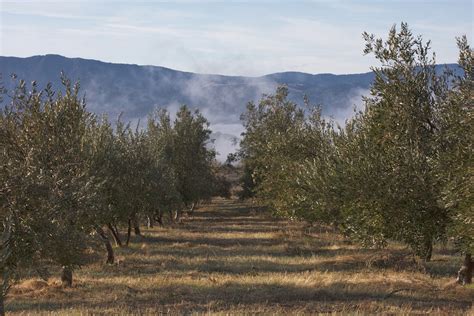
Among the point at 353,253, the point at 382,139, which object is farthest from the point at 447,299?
the point at 353,253

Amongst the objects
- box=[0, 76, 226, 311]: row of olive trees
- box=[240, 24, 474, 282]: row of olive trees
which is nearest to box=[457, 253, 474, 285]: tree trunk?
box=[240, 24, 474, 282]: row of olive trees

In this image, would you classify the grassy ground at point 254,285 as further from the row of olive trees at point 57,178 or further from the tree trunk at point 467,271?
the row of olive trees at point 57,178

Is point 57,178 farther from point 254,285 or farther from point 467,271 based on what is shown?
point 467,271

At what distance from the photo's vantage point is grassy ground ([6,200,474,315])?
2061 centimetres

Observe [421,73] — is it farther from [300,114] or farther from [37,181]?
[300,114]

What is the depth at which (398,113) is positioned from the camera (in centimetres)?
2342

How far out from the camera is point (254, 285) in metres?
25.8

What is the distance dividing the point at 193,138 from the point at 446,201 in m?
56.6

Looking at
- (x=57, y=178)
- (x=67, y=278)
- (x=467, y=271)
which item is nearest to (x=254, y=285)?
(x=67, y=278)

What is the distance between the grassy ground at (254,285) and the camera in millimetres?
20609

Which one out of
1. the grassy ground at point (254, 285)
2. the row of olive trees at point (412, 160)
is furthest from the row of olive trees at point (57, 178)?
the row of olive trees at point (412, 160)

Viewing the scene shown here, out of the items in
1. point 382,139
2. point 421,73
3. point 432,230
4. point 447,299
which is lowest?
point 447,299

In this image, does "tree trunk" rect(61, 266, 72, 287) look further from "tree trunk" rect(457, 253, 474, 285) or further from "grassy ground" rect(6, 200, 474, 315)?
"tree trunk" rect(457, 253, 474, 285)

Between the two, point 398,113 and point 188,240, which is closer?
point 398,113
